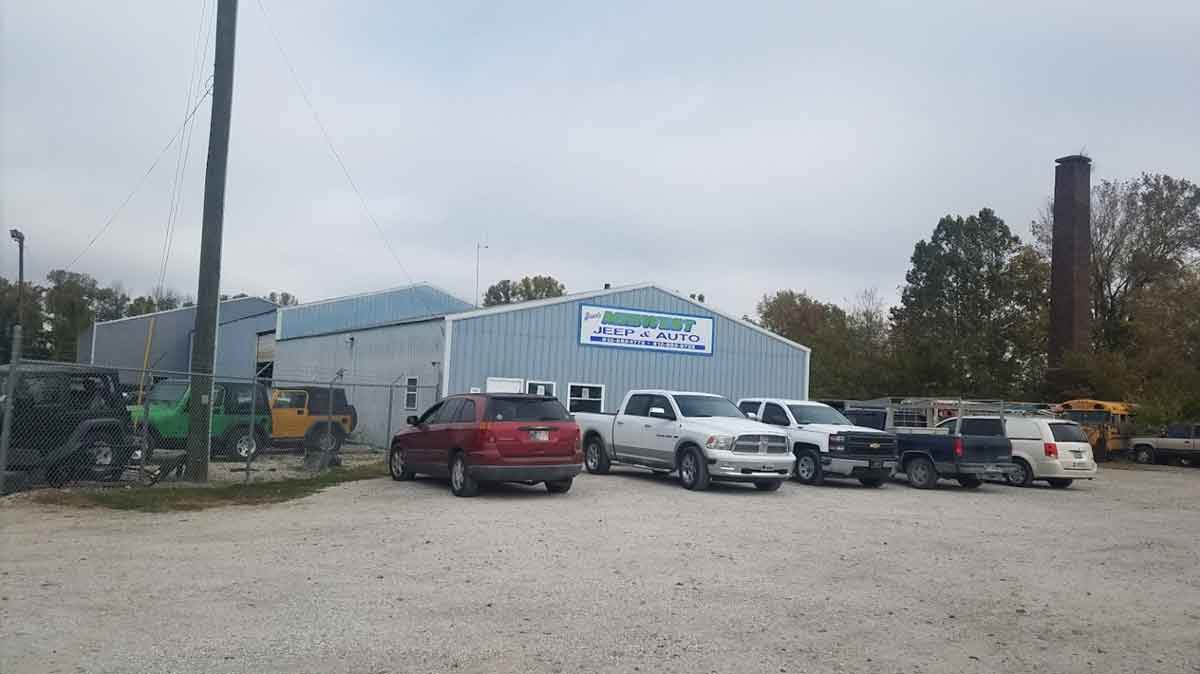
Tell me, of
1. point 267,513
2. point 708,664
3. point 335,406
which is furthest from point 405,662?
point 335,406

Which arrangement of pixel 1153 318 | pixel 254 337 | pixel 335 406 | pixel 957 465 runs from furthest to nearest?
1. pixel 254 337
2. pixel 1153 318
3. pixel 335 406
4. pixel 957 465

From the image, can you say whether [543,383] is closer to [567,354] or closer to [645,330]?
[567,354]

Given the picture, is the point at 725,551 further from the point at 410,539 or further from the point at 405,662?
the point at 405,662

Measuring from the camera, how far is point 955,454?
19172 millimetres

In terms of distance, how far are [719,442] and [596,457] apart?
3.89m

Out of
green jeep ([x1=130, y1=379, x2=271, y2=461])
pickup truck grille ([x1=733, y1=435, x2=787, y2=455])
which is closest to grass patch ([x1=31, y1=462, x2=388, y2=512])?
green jeep ([x1=130, y1=379, x2=271, y2=461])

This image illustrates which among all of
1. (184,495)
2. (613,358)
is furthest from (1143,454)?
(184,495)

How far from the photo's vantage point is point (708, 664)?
19.8 ft

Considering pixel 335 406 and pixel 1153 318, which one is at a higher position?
pixel 1153 318

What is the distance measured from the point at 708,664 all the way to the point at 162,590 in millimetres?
4540

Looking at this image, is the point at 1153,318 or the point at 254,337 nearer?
the point at 1153,318

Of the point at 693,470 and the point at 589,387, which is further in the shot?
the point at 589,387

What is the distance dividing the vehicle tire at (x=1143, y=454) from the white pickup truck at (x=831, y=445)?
69.7 ft

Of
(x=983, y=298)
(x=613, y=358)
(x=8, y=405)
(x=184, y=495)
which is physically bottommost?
(x=184, y=495)
